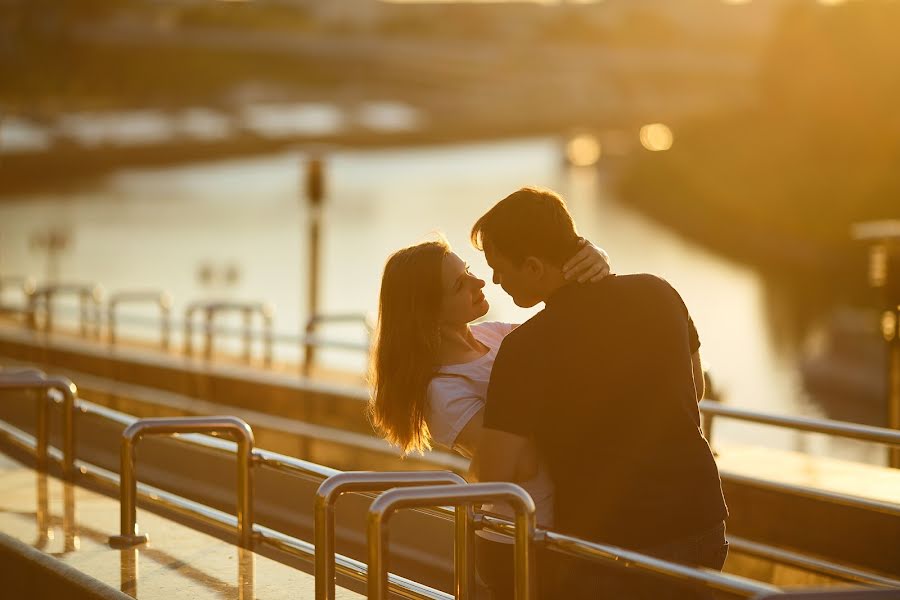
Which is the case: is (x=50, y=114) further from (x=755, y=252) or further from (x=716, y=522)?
(x=716, y=522)

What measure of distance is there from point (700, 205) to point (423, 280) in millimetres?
67706

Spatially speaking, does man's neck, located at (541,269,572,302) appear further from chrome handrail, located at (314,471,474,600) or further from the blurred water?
the blurred water

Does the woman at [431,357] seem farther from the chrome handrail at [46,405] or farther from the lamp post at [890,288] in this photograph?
the lamp post at [890,288]

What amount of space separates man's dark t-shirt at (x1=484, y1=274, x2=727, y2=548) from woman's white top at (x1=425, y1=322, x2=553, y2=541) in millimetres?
118

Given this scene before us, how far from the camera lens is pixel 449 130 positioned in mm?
59062

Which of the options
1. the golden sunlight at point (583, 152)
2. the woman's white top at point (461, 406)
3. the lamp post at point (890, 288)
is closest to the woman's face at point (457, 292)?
the woman's white top at point (461, 406)

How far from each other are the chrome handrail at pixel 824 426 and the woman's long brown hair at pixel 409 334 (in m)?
1.61

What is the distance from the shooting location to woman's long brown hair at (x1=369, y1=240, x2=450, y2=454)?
2859mm

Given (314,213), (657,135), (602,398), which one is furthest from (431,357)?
(657,135)

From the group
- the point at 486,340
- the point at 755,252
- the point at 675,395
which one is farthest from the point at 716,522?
the point at 755,252

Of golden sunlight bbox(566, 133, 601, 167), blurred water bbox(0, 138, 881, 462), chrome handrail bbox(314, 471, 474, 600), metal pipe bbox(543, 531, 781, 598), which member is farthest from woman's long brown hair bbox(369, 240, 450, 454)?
golden sunlight bbox(566, 133, 601, 167)

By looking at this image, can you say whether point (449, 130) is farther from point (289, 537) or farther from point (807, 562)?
point (289, 537)

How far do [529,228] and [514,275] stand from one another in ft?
0.31

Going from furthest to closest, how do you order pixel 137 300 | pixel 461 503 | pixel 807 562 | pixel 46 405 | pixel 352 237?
1. pixel 352 237
2. pixel 137 300
3. pixel 46 405
4. pixel 807 562
5. pixel 461 503
